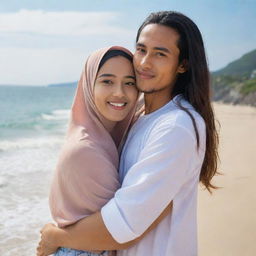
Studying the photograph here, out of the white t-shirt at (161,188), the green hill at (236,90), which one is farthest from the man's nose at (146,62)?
the green hill at (236,90)

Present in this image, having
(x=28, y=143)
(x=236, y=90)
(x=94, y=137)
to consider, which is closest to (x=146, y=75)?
(x=94, y=137)

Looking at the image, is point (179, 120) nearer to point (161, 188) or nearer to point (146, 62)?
point (161, 188)

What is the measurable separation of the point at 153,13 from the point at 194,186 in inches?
42.5

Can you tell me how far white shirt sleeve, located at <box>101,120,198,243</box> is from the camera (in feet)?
6.32

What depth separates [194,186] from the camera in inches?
84.9

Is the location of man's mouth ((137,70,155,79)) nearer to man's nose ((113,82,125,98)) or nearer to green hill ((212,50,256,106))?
man's nose ((113,82,125,98))

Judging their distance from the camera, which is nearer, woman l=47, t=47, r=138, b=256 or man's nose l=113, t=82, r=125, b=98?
woman l=47, t=47, r=138, b=256

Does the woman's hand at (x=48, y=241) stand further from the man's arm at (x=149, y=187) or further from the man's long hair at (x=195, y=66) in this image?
the man's long hair at (x=195, y=66)

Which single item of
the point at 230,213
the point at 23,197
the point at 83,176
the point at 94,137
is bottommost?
the point at 23,197

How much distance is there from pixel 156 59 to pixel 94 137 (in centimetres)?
59

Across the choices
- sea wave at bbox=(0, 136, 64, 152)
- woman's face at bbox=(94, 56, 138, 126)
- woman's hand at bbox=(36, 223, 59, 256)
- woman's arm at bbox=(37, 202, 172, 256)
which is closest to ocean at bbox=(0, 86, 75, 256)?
sea wave at bbox=(0, 136, 64, 152)

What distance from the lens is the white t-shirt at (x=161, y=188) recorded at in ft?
6.33

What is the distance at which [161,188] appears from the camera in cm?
193

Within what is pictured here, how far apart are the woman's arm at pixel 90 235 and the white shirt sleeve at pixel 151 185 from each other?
55 millimetres
